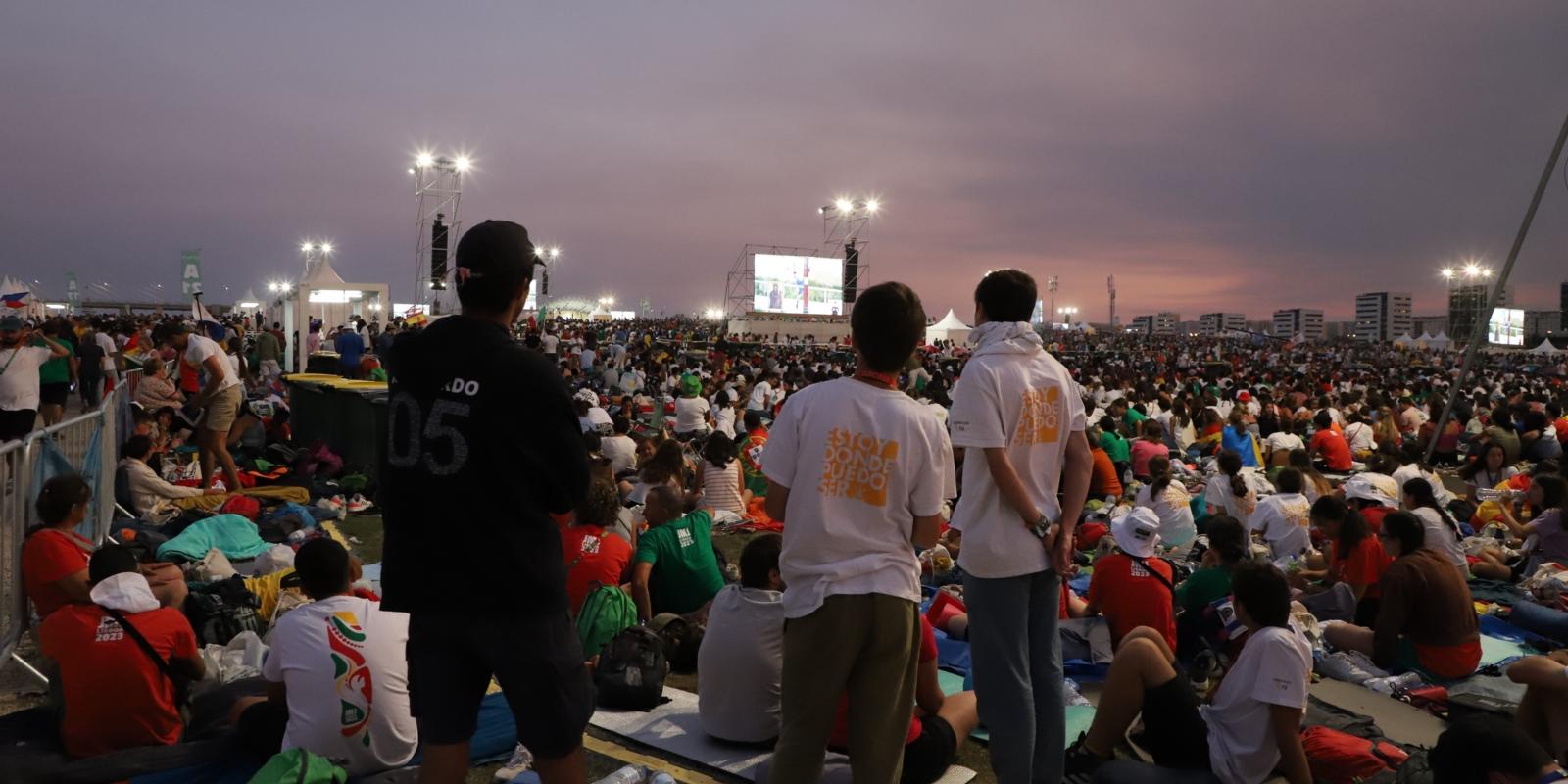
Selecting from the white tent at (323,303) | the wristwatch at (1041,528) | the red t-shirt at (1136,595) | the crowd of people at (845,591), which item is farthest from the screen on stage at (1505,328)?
the wristwatch at (1041,528)

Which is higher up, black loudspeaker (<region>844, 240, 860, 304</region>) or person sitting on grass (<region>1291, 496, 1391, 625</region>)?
black loudspeaker (<region>844, 240, 860, 304</region>)

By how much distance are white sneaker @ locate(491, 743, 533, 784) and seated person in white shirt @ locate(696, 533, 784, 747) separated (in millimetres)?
794

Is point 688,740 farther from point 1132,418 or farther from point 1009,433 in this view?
point 1132,418

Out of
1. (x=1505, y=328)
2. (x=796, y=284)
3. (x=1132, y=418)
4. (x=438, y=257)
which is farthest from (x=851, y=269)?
(x=1505, y=328)

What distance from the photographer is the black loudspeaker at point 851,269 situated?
53.9 meters

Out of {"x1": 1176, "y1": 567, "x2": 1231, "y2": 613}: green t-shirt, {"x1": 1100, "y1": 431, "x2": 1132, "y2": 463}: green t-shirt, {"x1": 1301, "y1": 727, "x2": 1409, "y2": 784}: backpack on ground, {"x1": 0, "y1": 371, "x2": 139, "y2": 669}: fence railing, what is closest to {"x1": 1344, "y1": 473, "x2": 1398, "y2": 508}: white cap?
{"x1": 1176, "y1": 567, "x2": 1231, "y2": 613}: green t-shirt

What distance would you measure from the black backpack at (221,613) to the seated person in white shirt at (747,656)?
2.99 metres

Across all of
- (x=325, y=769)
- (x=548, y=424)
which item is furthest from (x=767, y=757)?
(x=548, y=424)

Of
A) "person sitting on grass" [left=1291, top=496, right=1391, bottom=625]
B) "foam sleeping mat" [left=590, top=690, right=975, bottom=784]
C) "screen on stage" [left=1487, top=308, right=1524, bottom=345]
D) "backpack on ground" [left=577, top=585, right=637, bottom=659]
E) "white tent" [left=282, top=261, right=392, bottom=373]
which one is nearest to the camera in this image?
"foam sleeping mat" [left=590, top=690, right=975, bottom=784]

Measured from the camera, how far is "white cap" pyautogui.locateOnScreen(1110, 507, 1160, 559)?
479cm

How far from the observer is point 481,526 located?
211 cm

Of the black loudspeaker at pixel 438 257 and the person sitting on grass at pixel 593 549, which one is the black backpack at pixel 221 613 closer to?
the person sitting on grass at pixel 593 549

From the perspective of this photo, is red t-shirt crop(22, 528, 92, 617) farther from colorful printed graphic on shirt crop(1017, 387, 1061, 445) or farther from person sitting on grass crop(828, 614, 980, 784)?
colorful printed graphic on shirt crop(1017, 387, 1061, 445)

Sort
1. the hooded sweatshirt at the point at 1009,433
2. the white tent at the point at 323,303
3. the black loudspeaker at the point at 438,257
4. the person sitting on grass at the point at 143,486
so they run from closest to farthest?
the hooded sweatshirt at the point at 1009,433 → the person sitting on grass at the point at 143,486 → the white tent at the point at 323,303 → the black loudspeaker at the point at 438,257
